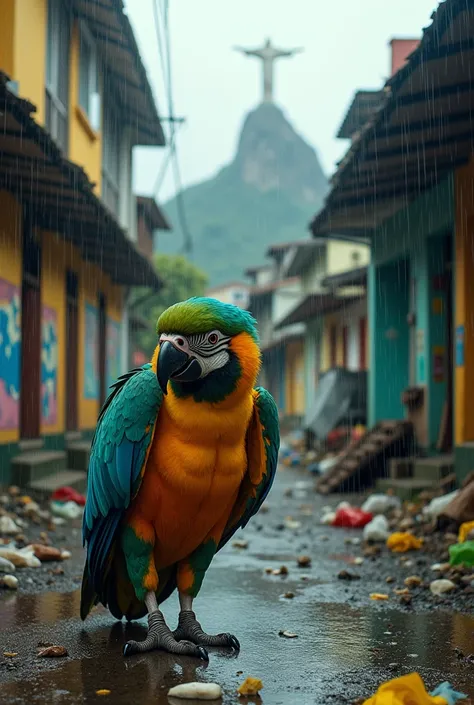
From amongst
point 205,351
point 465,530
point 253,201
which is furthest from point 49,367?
point 253,201

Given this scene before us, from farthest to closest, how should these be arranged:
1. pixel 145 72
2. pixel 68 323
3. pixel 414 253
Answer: pixel 145 72
pixel 68 323
pixel 414 253

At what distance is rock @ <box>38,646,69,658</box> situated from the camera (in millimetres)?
3625

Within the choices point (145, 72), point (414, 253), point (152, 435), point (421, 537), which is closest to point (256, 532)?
point (421, 537)

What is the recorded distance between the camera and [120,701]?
9.95 feet

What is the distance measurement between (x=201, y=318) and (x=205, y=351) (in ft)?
0.44

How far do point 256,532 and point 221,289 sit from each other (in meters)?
48.9

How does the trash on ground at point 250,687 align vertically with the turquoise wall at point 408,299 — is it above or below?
below

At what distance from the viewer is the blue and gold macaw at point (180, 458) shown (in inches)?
136

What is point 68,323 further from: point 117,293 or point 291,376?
point 291,376

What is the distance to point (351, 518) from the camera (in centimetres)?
922

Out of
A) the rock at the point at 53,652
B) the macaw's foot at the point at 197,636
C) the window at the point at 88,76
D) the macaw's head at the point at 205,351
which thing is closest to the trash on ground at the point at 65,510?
the macaw's foot at the point at 197,636

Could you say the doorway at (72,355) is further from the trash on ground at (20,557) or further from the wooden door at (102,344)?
the trash on ground at (20,557)

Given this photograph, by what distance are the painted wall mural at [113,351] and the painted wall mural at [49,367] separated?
4758 millimetres

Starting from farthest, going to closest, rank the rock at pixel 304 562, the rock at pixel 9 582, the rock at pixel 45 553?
the rock at pixel 304 562, the rock at pixel 45 553, the rock at pixel 9 582
